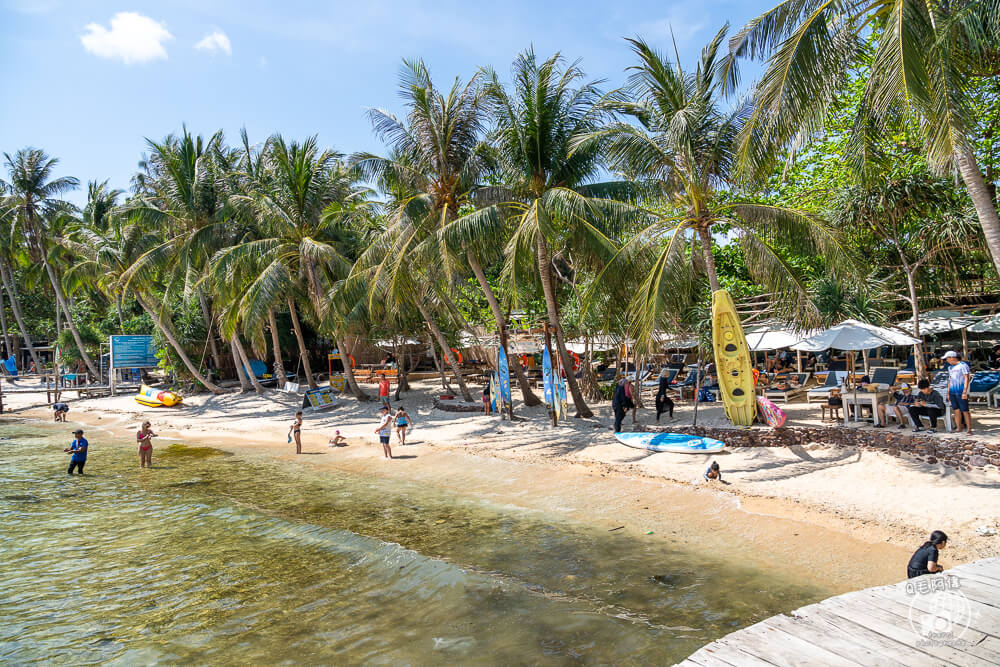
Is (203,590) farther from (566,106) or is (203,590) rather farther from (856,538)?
(566,106)

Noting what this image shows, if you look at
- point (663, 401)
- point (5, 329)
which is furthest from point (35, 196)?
point (663, 401)

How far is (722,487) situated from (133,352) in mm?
30277

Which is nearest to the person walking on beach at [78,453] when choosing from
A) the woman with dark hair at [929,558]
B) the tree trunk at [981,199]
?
the woman with dark hair at [929,558]

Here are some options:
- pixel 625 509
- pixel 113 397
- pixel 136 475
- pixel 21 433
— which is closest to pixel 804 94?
pixel 625 509

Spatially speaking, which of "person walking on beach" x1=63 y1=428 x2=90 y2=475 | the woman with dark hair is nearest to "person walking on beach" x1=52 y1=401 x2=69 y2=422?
"person walking on beach" x1=63 y1=428 x2=90 y2=475

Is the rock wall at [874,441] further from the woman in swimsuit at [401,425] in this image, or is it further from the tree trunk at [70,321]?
the tree trunk at [70,321]

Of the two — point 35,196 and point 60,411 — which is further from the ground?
point 35,196

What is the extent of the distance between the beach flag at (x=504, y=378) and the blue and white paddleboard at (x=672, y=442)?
409cm

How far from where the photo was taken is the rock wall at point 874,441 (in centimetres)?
859

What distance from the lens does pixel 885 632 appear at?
12.5ft

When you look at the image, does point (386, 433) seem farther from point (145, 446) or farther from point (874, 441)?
point (874, 441)

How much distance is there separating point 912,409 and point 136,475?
16.2 m

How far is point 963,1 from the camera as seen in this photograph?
8500 millimetres

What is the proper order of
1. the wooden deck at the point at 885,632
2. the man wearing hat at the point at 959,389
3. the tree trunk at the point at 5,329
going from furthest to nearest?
the tree trunk at the point at 5,329
the man wearing hat at the point at 959,389
the wooden deck at the point at 885,632
